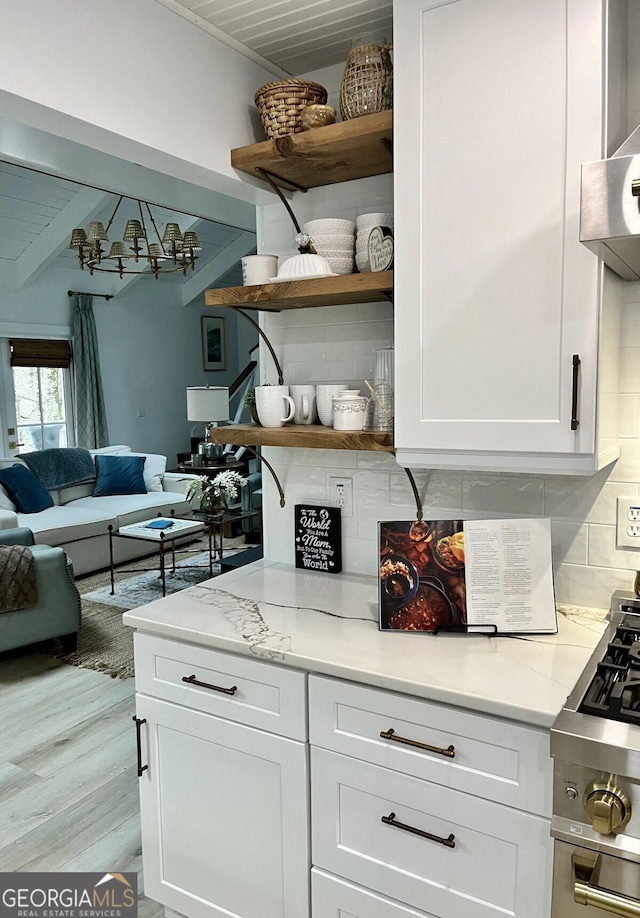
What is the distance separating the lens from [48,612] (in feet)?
12.1

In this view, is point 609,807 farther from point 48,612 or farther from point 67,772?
point 48,612

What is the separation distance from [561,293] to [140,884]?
6.65 feet

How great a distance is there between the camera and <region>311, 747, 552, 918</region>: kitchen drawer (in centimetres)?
127

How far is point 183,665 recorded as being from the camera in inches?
67.2

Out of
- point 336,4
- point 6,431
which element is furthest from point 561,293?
point 6,431

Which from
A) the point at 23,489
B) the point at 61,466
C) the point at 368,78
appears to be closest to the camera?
the point at 368,78

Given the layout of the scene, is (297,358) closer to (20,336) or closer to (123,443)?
(20,336)

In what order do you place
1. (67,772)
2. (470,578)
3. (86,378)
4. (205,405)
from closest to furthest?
(470,578) < (67,772) < (205,405) < (86,378)

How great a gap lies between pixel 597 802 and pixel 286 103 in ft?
6.01

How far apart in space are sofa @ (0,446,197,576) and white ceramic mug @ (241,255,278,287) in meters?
3.54

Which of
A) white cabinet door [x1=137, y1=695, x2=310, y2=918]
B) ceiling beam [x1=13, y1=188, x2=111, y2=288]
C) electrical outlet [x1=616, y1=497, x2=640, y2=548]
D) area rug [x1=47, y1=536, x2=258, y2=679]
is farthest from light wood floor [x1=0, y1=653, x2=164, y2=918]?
ceiling beam [x1=13, y1=188, x2=111, y2=288]

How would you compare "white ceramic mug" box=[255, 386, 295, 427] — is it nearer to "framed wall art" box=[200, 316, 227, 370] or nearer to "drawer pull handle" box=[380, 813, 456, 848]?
"drawer pull handle" box=[380, 813, 456, 848]

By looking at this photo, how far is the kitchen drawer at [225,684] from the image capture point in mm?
1529

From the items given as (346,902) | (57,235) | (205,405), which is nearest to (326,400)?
(346,902)
